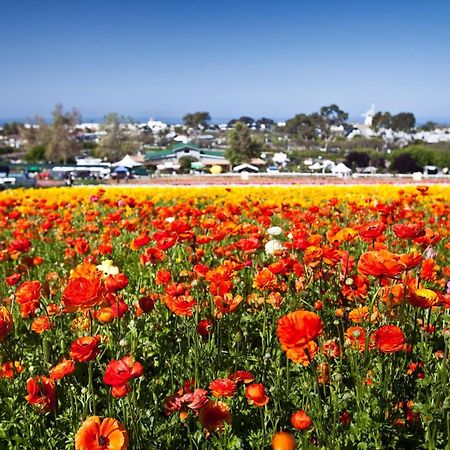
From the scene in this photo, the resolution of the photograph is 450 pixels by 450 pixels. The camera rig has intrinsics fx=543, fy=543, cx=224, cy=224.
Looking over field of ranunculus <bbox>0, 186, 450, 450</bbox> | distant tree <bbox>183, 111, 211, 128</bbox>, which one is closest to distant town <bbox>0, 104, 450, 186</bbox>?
distant tree <bbox>183, 111, 211, 128</bbox>

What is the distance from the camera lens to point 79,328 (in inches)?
108

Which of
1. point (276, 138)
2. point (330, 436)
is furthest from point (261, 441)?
point (276, 138)

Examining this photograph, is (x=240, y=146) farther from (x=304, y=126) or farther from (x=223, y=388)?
(x=223, y=388)

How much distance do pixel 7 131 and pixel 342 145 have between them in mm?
90928

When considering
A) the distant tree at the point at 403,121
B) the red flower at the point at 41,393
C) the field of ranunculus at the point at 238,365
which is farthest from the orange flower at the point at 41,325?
the distant tree at the point at 403,121

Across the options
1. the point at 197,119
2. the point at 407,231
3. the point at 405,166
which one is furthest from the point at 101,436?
the point at 197,119

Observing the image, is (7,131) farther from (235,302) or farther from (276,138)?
(235,302)

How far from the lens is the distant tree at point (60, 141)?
73500 mm

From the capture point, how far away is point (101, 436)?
1.38 meters

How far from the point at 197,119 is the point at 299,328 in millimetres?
148054

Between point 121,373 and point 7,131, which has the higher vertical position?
point 7,131

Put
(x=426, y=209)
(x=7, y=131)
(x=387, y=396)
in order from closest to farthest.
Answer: (x=387, y=396), (x=426, y=209), (x=7, y=131)

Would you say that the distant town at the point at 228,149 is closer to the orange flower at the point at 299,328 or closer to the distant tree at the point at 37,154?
the distant tree at the point at 37,154

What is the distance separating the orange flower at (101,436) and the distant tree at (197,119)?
482ft
